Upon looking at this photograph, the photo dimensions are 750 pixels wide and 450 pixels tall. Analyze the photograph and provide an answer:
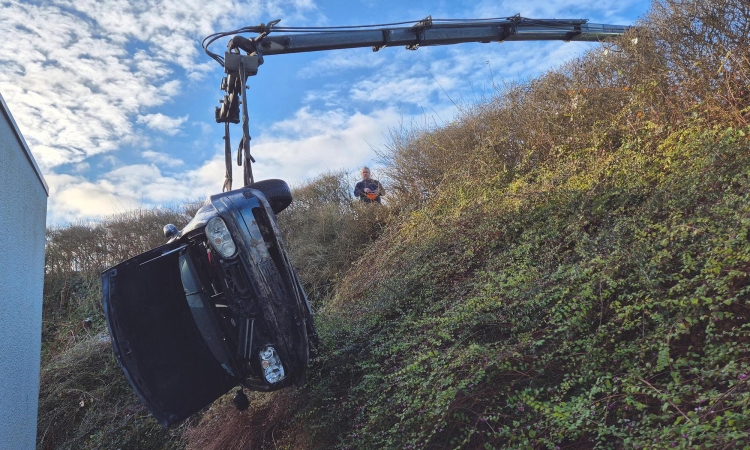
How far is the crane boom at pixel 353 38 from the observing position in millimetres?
7488

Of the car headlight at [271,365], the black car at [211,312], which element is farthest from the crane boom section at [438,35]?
the car headlight at [271,365]

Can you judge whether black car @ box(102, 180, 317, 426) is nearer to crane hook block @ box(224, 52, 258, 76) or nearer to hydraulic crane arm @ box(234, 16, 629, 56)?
crane hook block @ box(224, 52, 258, 76)

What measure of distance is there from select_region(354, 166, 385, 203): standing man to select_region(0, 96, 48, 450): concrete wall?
17.7ft

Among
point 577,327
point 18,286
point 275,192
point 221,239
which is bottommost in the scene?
point 577,327

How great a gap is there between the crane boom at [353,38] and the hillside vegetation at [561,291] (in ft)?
5.43

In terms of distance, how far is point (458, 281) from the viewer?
571cm

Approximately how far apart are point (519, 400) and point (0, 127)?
5.00 meters

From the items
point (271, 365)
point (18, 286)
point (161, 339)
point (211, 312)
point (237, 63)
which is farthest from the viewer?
point (237, 63)

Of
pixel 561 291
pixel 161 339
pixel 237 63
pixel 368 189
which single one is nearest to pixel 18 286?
pixel 161 339

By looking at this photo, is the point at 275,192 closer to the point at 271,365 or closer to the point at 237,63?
the point at 271,365

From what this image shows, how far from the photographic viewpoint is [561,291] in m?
4.09

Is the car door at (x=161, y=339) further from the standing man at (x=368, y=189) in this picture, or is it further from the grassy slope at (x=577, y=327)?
the standing man at (x=368, y=189)

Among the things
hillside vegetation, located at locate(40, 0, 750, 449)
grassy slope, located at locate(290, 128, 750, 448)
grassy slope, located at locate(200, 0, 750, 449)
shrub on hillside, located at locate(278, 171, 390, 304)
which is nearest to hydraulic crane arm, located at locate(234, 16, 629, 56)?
hillside vegetation, located at locate(40, 0, 750, 449)

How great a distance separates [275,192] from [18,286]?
2783mm
